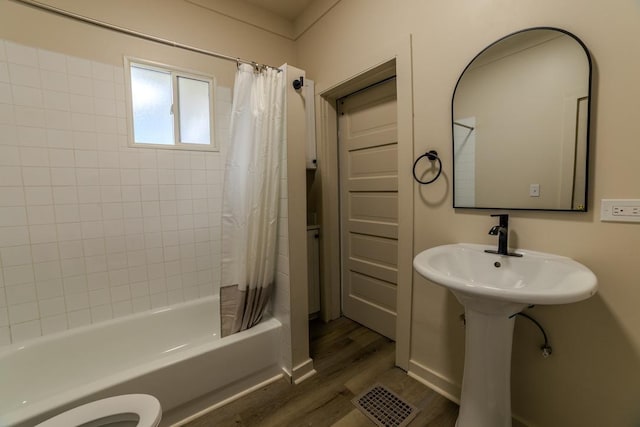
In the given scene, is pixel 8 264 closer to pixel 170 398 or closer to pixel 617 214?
pixel 170 398

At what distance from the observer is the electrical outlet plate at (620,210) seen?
3.06ft

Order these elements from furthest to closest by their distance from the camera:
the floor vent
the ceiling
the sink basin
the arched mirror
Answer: the ceiling → the floor vent → the arched mirror → the sink basin

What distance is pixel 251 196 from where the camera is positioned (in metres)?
1.65

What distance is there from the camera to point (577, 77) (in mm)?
1025

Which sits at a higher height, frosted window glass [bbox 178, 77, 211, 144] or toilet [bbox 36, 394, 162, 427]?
frosted window glass [bbox 178, 77, 211, 144]

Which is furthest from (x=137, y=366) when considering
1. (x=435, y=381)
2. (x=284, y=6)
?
(x=284, y=6)

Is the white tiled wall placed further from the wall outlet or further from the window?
the wall outlet

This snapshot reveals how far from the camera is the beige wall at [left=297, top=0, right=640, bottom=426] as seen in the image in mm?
956

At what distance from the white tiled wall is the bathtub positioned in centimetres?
12

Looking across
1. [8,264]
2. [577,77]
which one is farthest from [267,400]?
[577,77]

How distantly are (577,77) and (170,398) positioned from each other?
2.34 metres

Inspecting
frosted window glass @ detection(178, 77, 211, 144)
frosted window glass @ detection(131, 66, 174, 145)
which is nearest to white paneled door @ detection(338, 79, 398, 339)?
frosted window glass @ detection(178, 77, 211, 144)

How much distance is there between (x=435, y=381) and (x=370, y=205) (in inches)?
50.0

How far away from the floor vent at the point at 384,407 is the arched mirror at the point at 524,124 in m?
1.16
